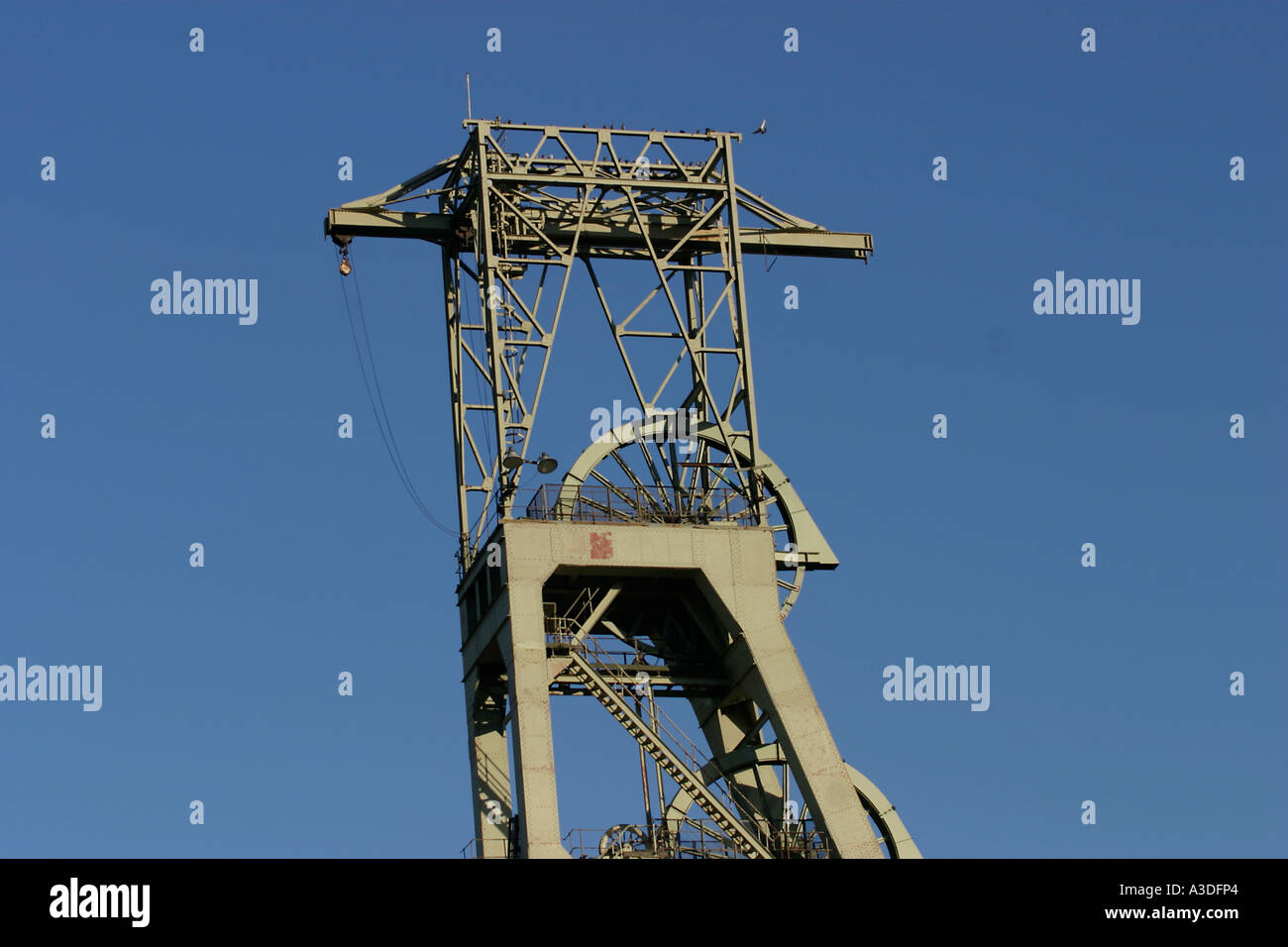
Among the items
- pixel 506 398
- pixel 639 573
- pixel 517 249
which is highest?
pixel 517 249

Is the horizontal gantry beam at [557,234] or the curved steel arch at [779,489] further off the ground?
the horizontal gantry beam at [557,234]

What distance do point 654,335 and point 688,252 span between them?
4061 mm

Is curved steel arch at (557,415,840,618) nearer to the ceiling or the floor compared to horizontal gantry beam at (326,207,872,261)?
nearer to the floor

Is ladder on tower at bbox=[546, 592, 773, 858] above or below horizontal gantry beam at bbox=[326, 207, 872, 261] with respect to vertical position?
below

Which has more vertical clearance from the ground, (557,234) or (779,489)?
(557,234)

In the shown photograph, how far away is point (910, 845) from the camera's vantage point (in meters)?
72.7

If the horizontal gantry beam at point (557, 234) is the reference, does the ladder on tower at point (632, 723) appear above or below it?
below

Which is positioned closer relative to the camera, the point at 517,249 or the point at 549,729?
the point at 549,729
